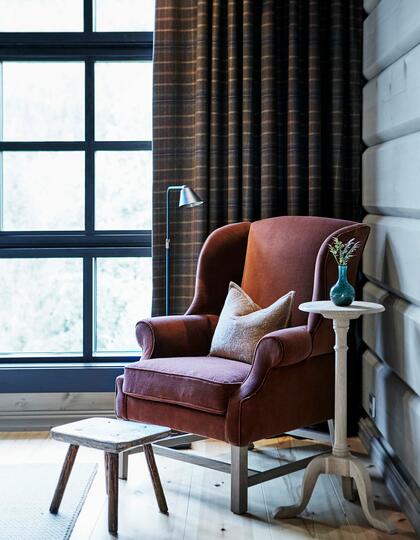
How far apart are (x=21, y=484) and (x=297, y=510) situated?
1.18 metres

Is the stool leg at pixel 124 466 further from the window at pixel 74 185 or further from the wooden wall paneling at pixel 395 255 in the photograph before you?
the wooden wall paneling at pixel 395 255

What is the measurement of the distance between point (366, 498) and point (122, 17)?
2.86 meters

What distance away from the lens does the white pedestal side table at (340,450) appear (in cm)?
316

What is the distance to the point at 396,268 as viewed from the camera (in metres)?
3.43

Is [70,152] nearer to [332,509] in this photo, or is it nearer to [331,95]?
[331,95]

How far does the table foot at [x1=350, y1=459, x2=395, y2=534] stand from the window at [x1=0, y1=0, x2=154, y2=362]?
1.82 m

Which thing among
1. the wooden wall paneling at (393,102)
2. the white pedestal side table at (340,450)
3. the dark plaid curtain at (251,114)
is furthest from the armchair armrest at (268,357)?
the dark plaid curtain at (251,114)

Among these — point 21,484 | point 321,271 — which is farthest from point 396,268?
point 21,484

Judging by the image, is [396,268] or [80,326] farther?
[80,326]

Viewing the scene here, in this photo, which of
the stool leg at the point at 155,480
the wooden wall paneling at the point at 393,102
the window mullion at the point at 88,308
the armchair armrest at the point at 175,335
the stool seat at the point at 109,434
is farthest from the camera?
the window mullion at the point at 88,308

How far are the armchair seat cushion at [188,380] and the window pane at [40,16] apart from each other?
2.02 m

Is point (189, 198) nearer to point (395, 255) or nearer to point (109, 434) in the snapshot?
point (395, 255)

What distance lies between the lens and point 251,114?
14.3 ft

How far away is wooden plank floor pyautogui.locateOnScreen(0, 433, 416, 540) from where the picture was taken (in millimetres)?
3061
